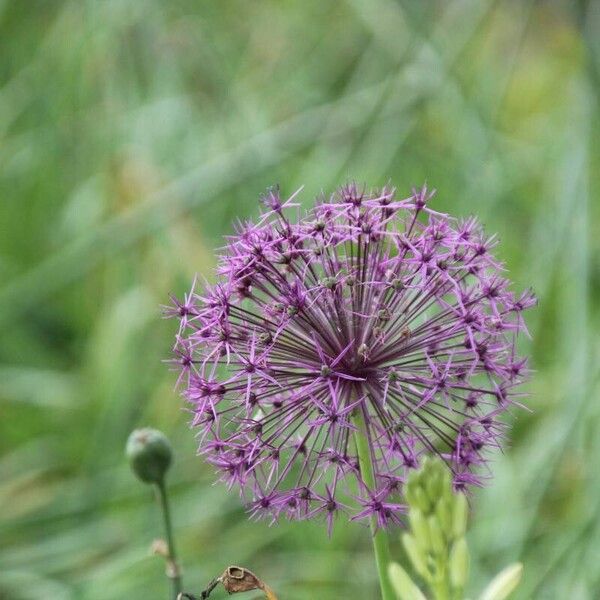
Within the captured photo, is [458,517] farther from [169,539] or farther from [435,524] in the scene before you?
[169,539]

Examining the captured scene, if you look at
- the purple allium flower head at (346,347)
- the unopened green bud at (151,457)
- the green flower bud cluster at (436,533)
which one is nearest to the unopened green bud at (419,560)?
the green flower bud cluster at (436,533)

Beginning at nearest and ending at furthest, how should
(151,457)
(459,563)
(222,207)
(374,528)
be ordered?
(459,563), (374,528), (151,457), (222,207)

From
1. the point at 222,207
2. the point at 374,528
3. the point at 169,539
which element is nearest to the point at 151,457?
the point at 169,539

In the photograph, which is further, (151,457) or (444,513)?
(151,457)

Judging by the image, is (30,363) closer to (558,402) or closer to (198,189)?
(198,189)

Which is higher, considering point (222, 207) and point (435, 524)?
point (222, 207)

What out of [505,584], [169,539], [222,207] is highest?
[222,207]

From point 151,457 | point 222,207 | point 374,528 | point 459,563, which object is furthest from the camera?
point 222,207

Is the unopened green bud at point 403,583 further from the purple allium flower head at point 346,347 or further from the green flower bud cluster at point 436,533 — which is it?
the purple allium flower head at point 346,347
